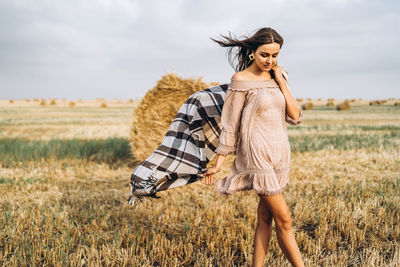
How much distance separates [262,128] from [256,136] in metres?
0.08

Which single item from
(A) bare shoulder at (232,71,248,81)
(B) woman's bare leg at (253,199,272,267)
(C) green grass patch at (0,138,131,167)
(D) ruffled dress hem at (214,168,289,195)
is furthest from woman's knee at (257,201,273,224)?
(C) green grass patch at (0,138,131,167)

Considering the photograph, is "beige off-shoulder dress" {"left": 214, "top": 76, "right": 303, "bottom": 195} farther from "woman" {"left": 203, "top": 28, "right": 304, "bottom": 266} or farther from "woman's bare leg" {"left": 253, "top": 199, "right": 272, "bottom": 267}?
"woman's bare leg" {"left": 253, "top": 199, "right": 272, "bottom": 267}

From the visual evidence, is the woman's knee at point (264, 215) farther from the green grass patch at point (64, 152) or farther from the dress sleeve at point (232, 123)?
the green grass patch at point (64, 152)

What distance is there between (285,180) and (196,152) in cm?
99

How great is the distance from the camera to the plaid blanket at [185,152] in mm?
2945

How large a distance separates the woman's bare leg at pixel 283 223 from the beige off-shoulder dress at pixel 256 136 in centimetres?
10

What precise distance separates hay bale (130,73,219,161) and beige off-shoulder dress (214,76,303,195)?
4.14 m

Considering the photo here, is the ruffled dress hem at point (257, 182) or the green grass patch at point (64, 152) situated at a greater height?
the ruffled dress hem at point (257, 182)

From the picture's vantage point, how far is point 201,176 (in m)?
2.92

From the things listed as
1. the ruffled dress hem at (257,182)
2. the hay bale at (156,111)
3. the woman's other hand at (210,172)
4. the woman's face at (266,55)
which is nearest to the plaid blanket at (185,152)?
the woman's other hand at (210,172)

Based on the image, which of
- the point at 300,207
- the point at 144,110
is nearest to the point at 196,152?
the point at 300,207

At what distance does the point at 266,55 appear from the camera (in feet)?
7.43

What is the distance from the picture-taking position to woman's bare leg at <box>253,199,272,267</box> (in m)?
2.55

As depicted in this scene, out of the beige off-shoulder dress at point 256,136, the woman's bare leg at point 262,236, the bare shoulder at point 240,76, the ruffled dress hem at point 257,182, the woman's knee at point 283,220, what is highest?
the bare shoulder at point 240,76
